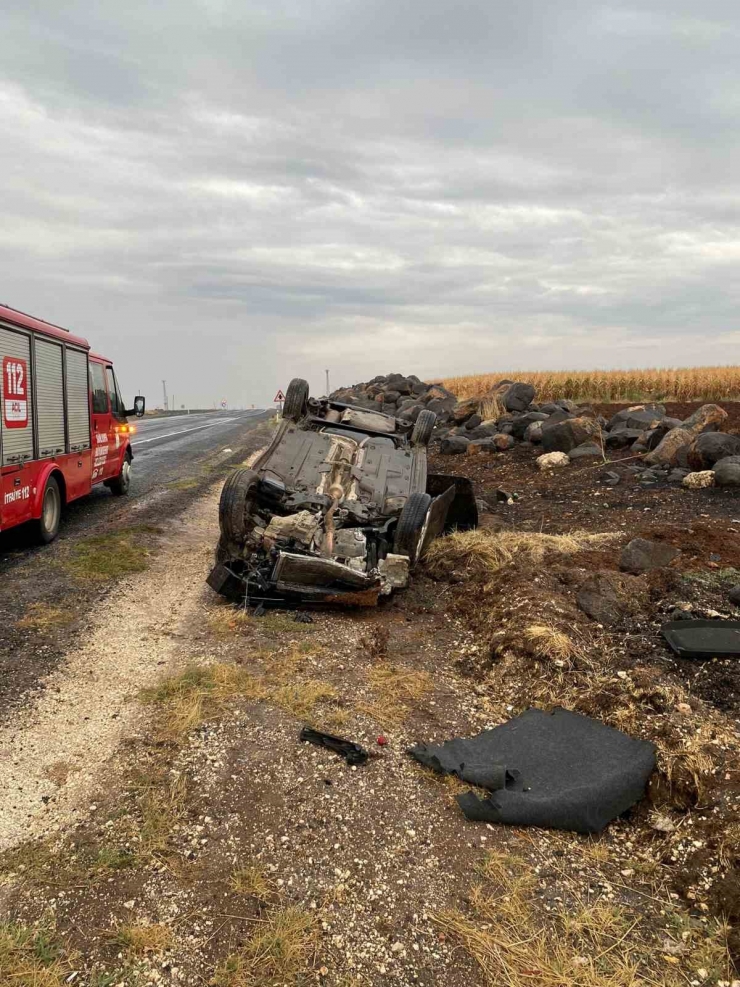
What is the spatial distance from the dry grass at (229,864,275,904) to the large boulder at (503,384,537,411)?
1945 cm

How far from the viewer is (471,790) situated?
12.8ft

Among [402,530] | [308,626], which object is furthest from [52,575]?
[402,530]

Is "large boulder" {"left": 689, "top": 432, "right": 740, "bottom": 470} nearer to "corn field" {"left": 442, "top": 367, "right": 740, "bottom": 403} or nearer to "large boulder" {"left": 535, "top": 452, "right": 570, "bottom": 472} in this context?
"large boulder" {"left": 535, "top": 452, "right": 570, "bottom": 472}

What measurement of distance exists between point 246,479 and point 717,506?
7.43 metres

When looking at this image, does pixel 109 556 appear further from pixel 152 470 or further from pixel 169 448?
pixel 169 448

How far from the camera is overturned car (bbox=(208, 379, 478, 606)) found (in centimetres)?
654

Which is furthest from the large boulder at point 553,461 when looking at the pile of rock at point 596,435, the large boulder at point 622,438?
the large boulder at point 622,438

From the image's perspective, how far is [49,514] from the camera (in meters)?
8.90

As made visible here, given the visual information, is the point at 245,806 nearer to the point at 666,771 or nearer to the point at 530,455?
the point at 666,771

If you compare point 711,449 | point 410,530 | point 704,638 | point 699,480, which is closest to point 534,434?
point 711,449

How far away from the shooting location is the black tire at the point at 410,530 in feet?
23.2

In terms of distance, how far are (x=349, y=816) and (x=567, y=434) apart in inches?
519

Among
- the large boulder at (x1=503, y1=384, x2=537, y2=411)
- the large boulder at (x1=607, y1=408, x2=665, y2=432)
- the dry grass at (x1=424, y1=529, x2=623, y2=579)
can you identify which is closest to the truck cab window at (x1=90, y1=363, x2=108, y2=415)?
the dry grass at (x1=424, y1=529, x2=623, y2=579)

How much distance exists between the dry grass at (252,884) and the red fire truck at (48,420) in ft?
18.3
